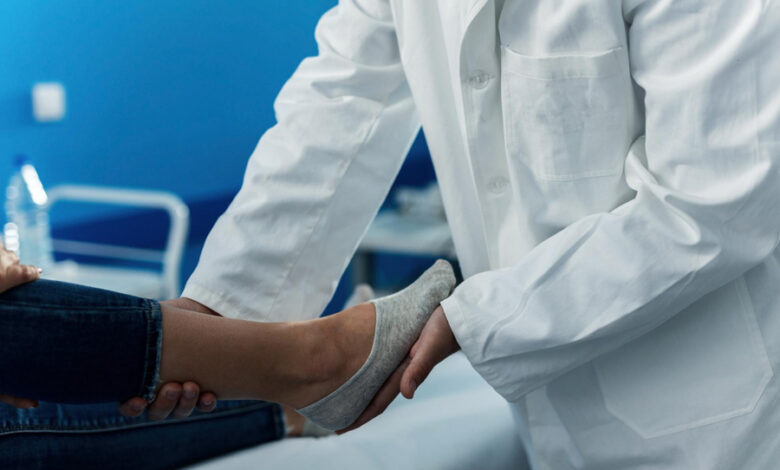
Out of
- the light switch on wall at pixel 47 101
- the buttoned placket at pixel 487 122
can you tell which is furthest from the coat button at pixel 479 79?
the light switch on wall at pixel 47 101

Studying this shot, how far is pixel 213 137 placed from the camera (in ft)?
12.1

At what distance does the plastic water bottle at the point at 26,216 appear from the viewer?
9.54ft

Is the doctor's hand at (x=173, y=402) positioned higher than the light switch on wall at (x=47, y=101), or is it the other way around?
the doctor's hand at (x=173, y=402)

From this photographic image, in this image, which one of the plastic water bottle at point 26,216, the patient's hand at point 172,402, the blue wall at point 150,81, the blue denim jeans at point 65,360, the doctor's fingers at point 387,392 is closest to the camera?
the blue denim jeans at point 65,360

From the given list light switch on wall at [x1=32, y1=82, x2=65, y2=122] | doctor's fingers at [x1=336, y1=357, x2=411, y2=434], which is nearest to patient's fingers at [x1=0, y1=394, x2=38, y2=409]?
doctor's fingers at [x1=336, y1=357, x2=411, y2=434]

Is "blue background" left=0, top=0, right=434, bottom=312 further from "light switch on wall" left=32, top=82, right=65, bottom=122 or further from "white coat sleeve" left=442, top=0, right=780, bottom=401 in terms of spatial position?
"white coat sleeve" left=442, top=0, right=780, bottom=401

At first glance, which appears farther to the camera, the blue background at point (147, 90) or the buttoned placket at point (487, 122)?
the blue background at point (147, 90)

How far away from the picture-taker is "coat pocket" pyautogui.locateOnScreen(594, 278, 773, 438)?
1.17 metres

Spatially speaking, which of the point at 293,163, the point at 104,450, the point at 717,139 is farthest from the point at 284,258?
the point at 717,139

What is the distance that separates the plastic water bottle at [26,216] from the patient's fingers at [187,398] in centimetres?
188

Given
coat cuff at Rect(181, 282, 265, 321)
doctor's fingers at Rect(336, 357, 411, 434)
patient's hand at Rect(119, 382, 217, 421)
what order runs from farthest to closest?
coat cuff at Rect(181, 282, 265, 321) < doctor's fingers at Rect(336, 357, 411, 434) < patient's hand at Rect(119, 382, 217, 421)

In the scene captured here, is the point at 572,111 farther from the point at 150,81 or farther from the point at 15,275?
the point at 150,81

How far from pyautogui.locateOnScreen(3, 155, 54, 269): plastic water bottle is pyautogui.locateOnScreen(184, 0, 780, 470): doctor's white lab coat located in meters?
1.73

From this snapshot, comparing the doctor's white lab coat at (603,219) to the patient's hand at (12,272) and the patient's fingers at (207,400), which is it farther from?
the patient's hand at (12,272)
